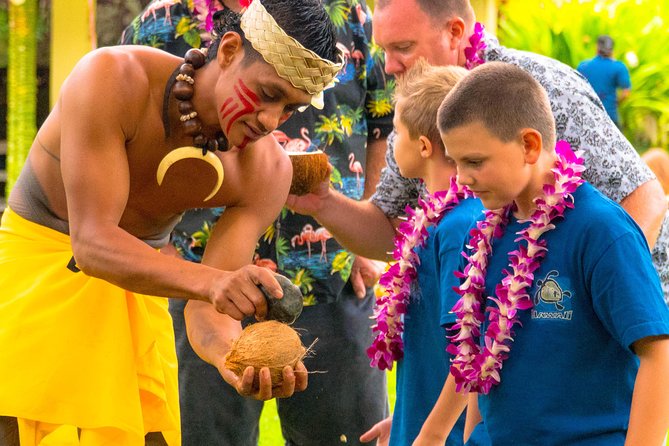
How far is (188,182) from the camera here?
3.42 metres

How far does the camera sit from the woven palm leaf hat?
10.1ft

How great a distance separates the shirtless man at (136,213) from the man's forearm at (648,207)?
107 cm

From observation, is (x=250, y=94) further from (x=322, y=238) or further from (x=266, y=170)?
(x=322, y=238)

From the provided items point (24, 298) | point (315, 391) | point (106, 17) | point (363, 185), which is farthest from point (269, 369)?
point (106, 17)

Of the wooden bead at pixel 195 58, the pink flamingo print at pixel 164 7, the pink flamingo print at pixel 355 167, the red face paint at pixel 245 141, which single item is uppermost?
the wooden bead at pixel 195 58

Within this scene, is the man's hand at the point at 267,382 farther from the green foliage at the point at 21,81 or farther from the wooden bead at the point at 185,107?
the green foliage at the point at 21,81

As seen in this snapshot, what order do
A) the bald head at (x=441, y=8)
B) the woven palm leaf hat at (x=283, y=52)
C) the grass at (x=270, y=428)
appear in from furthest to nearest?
1. the grass at (x=270, y=428)
2. the bald head at (x=441, y=8)
3. the woven palm leaf hat at (x=283, y=52)

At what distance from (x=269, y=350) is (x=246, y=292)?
164mm

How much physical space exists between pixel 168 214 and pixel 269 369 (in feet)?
2.92

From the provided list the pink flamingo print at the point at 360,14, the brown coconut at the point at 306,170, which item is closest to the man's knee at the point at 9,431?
the brown coconut at the point at 306,170

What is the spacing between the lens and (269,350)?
283 cm

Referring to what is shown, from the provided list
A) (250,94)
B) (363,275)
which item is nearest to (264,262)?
(363,275)

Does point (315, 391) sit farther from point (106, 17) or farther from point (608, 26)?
point (608, 26)

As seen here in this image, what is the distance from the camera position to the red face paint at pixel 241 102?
3.11 m
